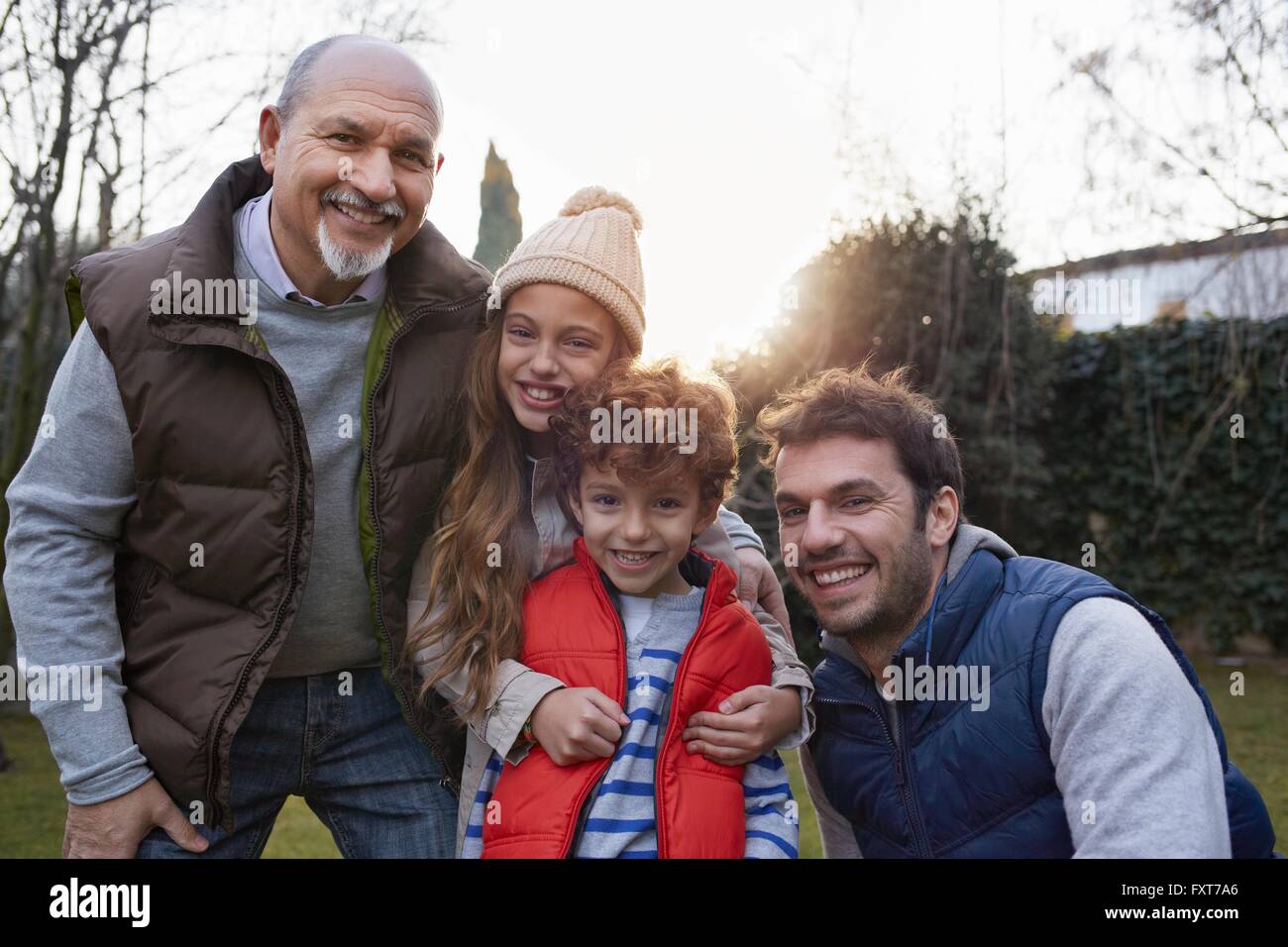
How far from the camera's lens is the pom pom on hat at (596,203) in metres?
2.64

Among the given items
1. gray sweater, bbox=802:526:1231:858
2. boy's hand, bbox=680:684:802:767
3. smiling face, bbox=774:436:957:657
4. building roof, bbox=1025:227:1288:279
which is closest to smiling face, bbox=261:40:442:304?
smiling face, bbox=774:436:957:657

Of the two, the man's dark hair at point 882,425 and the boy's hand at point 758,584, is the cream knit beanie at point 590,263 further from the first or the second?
the boy's hand at point 758,584

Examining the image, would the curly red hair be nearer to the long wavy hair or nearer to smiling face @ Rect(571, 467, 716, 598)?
smiling face @ Rect(571, 467, 716, 598)

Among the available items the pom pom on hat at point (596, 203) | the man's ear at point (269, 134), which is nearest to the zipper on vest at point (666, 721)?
the pom pom on hat at point (596, 203)

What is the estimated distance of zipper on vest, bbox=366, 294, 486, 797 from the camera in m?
2.20

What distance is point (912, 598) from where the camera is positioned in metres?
2.36

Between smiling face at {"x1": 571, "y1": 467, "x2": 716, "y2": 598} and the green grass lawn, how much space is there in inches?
84.0

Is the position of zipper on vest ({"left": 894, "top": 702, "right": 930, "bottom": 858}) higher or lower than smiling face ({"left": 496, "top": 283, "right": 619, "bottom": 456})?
lower

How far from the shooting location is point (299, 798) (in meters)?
6.39

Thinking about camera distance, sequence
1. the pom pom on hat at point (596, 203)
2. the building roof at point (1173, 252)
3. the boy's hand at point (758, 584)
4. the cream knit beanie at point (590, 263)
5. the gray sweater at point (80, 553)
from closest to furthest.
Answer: the gray sweater at point (80, 553) < the cream knit beanie at point (590, 263) < the boy's hand at point (758, 584) < the pom pom on hat at point (596, 203) < the building roof at point (1173, 252)

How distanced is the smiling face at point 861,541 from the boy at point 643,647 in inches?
7.2

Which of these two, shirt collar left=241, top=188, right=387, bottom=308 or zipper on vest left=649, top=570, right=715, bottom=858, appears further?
shirt collar left=241, top=188, right=387, bottom=308

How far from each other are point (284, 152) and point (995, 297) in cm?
629
